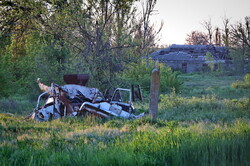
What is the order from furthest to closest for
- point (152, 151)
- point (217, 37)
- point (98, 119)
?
point (217, 37) → point (98, 119) → point (152, 151)

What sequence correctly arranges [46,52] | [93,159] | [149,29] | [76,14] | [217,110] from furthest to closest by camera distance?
[149,29], [46,52], [76,14], [217,110], [93,159]

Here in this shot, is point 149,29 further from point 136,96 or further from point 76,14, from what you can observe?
point 76,14

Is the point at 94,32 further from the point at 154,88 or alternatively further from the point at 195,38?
the point at 195,38

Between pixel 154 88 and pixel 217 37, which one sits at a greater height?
pixel 217 37

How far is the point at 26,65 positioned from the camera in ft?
62.3

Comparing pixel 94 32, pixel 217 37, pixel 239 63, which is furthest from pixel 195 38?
pixel 94 32

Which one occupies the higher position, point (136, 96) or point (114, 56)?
point (114, 56)

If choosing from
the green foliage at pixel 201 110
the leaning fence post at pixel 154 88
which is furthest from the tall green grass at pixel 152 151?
the green foliage at pixel 201 110

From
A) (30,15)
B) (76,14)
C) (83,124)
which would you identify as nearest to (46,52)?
(30,15)

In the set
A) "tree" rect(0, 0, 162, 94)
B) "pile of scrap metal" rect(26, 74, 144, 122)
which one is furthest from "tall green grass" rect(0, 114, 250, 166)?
"tree" rect(0, 0, 162, 94)

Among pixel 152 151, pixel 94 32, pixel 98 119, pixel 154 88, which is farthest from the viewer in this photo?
pixel 94 32

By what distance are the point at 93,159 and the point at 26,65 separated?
15107mm

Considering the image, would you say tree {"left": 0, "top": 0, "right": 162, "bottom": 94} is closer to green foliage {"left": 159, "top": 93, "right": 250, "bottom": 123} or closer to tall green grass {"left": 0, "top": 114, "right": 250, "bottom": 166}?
green foliage {"left": 159, "top": 93, "right": 250, "bottom": 123}

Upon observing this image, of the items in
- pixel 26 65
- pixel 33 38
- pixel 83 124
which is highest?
pixel 33 38
